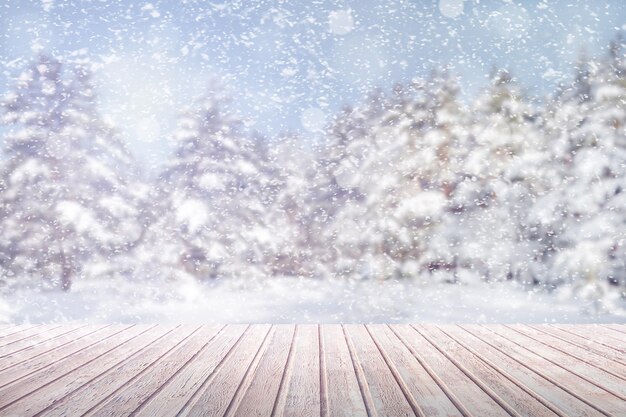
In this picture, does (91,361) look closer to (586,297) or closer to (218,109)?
(586,297)


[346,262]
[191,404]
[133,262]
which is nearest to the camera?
[191,404]

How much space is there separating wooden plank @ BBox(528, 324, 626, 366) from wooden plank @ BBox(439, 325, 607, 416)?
23.9 inches

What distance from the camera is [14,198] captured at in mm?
10188

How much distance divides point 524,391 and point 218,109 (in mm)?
10930

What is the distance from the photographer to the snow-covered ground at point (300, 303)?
23.3ft

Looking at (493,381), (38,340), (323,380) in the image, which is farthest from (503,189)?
(38,340)

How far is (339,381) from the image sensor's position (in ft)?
7.88

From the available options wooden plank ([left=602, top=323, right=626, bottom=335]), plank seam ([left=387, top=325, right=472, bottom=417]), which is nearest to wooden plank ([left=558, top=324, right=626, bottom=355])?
wooden plank ([left=602, top=323, right=626, bottom=335])

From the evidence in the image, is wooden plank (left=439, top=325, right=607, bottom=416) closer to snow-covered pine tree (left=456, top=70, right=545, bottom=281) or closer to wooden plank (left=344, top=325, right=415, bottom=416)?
wooden plank (left=344, top=325, right=415, bottom=416)

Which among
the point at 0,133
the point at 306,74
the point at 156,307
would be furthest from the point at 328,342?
the point at 0,133

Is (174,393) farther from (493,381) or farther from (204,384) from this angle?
(493,381)

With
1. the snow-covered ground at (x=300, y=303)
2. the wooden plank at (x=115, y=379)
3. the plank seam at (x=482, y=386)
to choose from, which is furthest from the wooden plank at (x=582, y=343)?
the wooden plank at (x=115, y=379)

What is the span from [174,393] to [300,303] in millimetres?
6271

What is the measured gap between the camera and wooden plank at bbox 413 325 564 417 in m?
1.99
